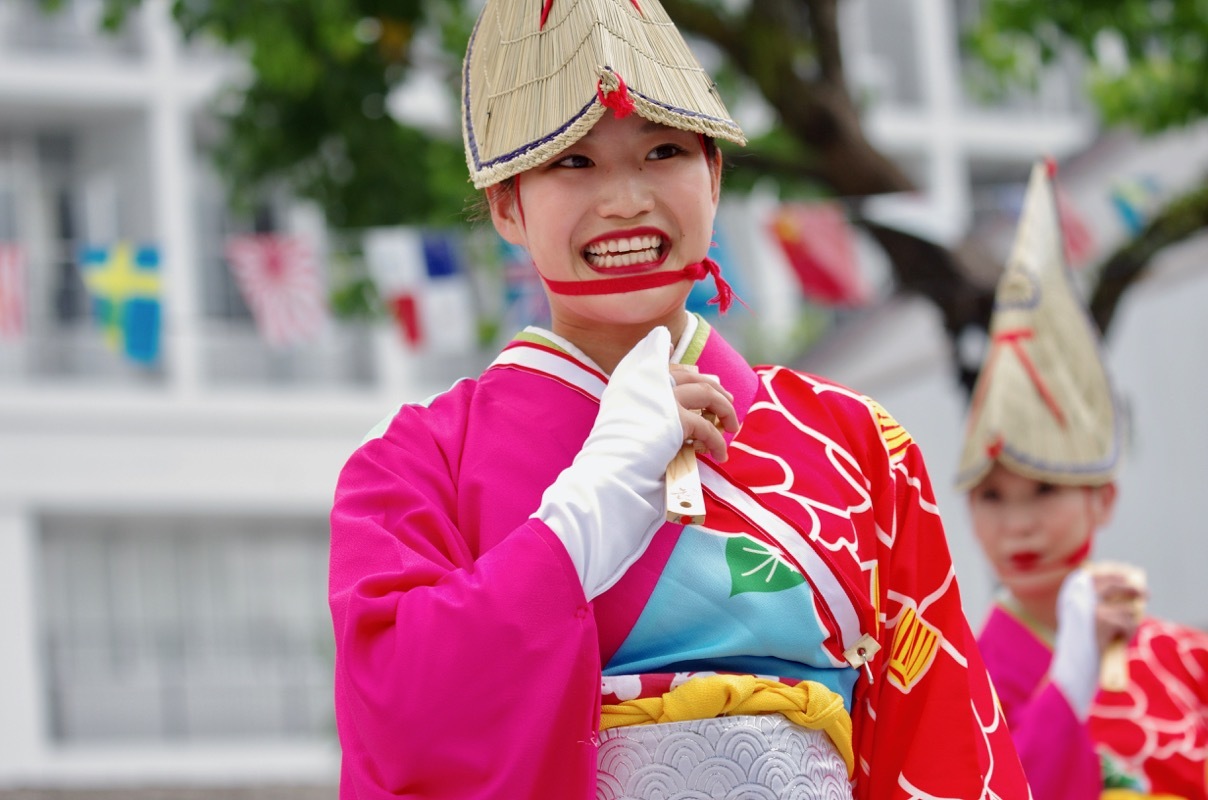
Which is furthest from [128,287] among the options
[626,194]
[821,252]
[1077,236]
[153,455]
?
[626,194]

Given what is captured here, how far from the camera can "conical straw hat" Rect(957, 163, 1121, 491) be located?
14.6 feet

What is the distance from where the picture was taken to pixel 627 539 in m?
2.27

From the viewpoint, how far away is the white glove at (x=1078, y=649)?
404 centimetres

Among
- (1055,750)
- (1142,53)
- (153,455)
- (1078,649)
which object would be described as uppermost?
(1142,53)

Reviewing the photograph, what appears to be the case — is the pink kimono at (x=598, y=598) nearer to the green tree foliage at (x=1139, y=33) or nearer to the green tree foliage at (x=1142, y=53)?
the green tree foliage at (x=1142, y=53)

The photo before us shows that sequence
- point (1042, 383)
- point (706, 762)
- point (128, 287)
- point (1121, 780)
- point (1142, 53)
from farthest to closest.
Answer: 1. point (128, 287)
2. point (1142, 53)
3. point (1042, 383)
4. point (1121, 780)
5. point (706, 762)

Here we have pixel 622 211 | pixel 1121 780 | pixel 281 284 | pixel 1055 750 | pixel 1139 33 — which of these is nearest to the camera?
pixel 622 211

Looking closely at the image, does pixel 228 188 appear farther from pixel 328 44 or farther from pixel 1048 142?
pixel 1048 142

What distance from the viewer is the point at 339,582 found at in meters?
2.34

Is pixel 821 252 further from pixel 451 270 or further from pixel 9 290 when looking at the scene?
pixel 9 290

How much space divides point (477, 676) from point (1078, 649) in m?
2.17

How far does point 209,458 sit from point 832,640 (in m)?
15.2

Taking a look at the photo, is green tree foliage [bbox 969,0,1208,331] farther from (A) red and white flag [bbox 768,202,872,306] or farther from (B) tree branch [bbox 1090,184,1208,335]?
(A) red and white flag [bbox 768,202,872,306]

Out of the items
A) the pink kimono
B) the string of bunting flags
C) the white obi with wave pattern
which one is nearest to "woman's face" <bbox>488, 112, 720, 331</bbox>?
the pink kimono
